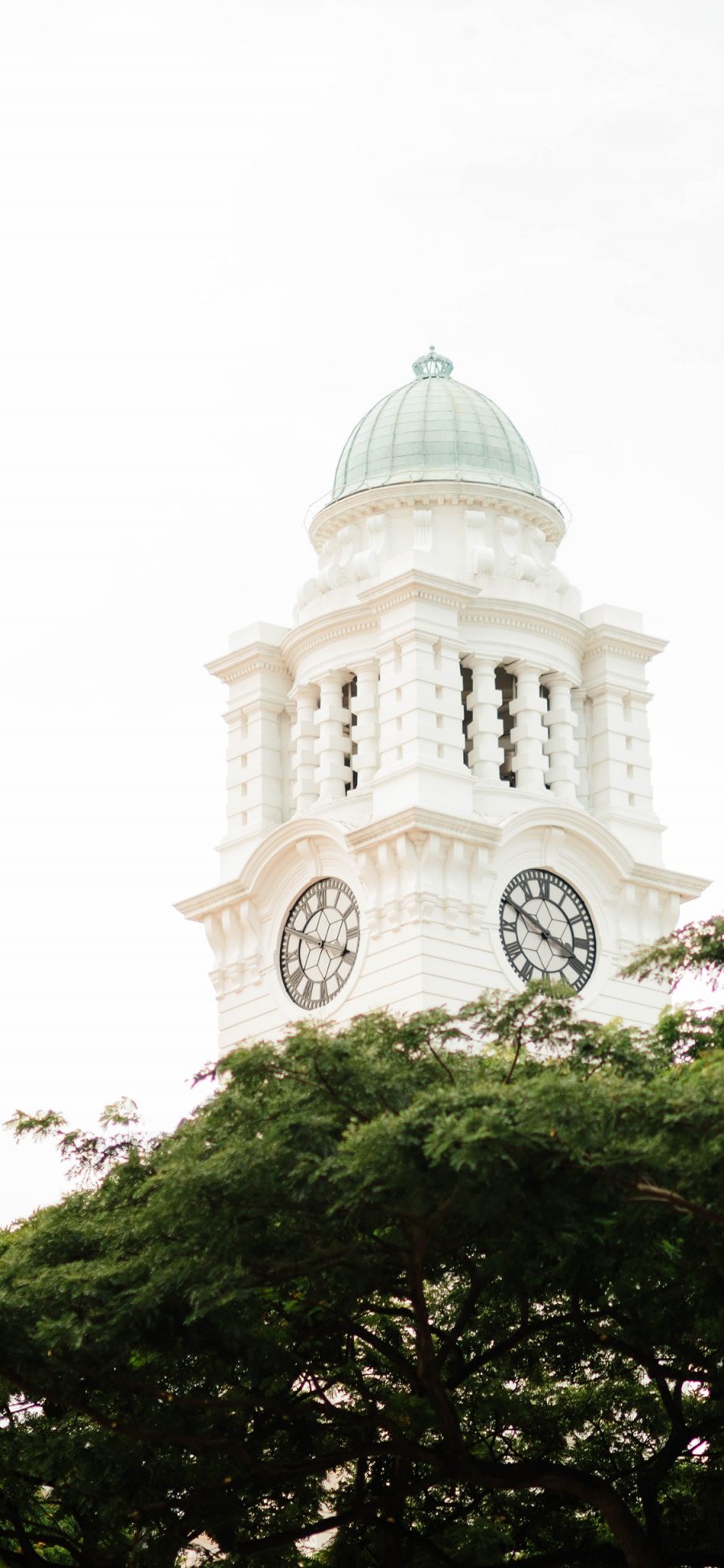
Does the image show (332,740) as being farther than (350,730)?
No

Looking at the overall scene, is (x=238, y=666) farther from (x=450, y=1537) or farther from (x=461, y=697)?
(x=450, y=1537)

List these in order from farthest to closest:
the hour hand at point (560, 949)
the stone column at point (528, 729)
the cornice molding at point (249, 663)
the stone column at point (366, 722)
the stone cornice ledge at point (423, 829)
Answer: the cornice molding at point (249, 663) → the stone column at point (528, 729) → the stone column at point (366, 722) → the hour hand at point (560, 949) → the stone cornice ledge at point (423, 829)

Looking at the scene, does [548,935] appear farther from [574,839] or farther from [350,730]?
[350,730]

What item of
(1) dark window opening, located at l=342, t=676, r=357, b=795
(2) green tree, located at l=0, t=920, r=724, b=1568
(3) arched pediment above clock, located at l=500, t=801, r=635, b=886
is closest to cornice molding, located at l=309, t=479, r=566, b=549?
(1) dark window opening, located at l=342, t=676, r=357, b=795

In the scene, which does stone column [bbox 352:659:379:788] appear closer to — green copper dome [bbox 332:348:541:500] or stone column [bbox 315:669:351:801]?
stone column [bbox 315:669:351:801]

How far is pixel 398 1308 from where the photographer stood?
33344 millimetres

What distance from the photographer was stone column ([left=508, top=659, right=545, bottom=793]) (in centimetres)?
5544

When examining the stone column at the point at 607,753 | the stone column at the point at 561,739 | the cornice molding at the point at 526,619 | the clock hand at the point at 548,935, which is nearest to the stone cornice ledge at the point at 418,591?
the cornice molding at the point at 526,619

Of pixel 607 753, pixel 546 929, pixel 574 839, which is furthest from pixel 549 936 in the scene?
pixel 607 753

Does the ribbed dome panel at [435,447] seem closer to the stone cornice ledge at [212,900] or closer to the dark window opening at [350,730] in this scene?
the dark window opening at [350,730]

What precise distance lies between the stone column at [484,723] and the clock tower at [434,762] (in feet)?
0.15

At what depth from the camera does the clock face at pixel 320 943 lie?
53250mm

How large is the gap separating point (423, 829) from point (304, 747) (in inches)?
225

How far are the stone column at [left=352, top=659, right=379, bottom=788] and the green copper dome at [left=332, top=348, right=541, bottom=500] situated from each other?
178 inches
